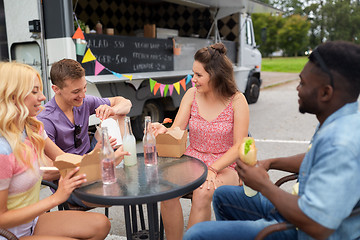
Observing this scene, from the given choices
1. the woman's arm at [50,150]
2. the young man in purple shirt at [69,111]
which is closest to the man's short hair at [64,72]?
the young man in purple shirt at [69,111]

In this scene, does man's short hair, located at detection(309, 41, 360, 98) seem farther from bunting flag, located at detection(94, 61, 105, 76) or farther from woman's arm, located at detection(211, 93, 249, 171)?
bunting flag, located at detection(94, 61, 105, 76)

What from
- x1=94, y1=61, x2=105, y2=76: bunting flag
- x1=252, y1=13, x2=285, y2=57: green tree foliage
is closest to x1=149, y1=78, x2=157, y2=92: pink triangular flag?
x1=94, y1=61, x2=105, y2=76: bunting flag

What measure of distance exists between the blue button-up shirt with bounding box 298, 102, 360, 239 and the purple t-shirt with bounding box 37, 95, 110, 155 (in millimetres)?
1752

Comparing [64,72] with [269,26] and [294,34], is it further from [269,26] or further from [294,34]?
[294,34]

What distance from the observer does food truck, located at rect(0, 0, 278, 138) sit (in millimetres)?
3932

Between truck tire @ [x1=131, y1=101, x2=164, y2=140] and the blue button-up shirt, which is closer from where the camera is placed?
the blue button-up shirt

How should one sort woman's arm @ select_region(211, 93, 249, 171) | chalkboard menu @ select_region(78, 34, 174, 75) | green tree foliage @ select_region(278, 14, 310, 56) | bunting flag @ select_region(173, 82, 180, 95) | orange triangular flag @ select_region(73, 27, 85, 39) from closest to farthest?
woman's arm @ select_region(211, 93, 249, 171) → orange triangular flag @ select_region(73, 27, 85, 39) → chalkboard menu @ select_region(78, 34, 174, 75) → bunting flag @ select_region(173, 82, 180, 95) → green tree foliage @ select_region(278, 14, 310, 56)

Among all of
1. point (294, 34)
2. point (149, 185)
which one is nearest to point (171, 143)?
point (149, 185)

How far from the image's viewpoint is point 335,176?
106 cm

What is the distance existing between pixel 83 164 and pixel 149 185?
0.34 metres

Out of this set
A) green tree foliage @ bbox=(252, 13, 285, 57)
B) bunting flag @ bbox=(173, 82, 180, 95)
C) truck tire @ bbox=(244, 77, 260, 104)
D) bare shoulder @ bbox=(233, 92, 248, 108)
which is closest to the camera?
bare shoulder @ bbox=(233, 92, 248, 108)

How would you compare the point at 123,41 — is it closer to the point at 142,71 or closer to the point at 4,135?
the point at 142,71

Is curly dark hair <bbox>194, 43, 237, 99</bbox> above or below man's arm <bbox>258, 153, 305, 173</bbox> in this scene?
above

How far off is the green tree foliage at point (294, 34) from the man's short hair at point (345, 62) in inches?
1770
